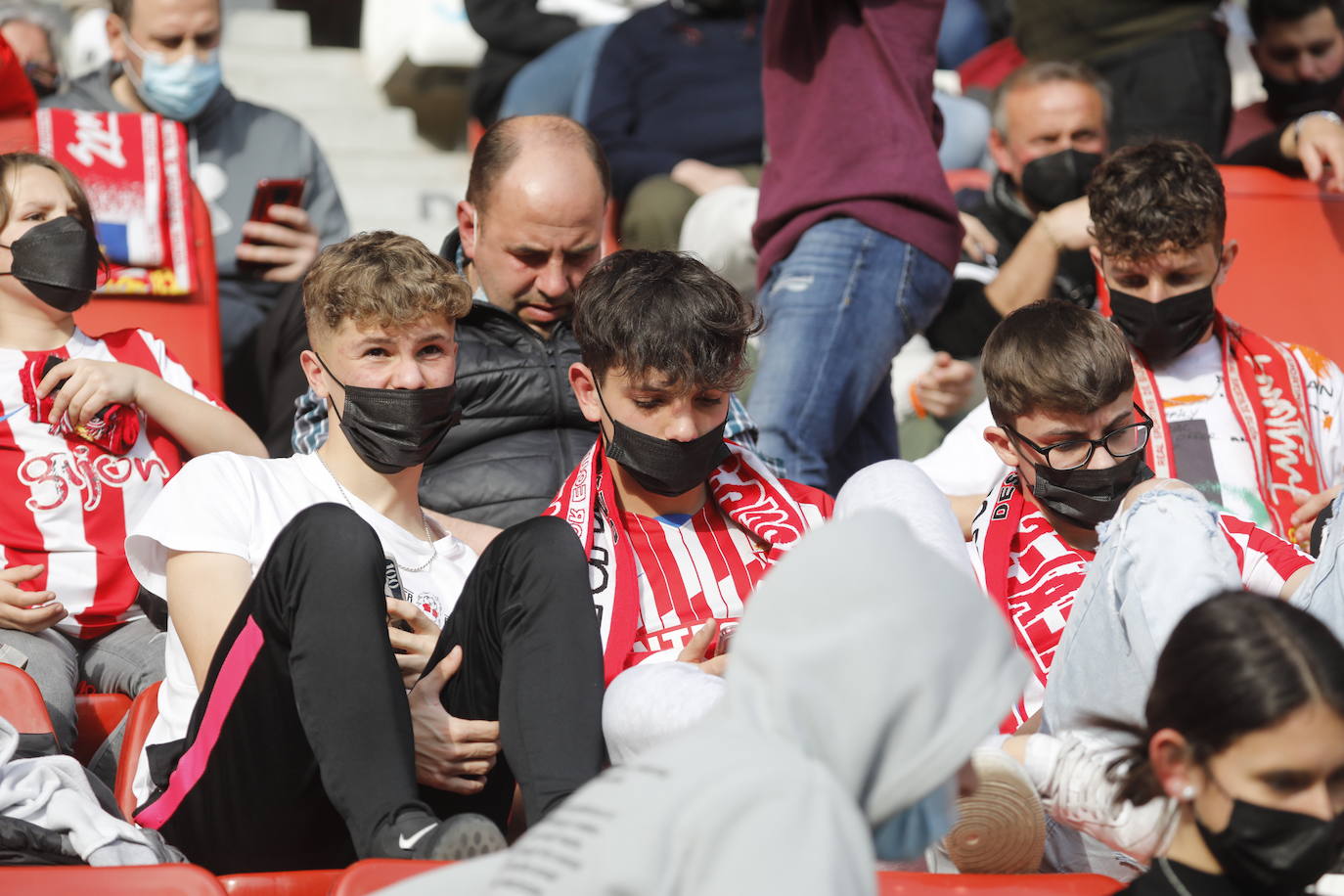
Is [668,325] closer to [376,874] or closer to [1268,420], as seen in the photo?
[376,874]

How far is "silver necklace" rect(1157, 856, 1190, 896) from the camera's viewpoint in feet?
5.70

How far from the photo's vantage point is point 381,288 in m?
2.67

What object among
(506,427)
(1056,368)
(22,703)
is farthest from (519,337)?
(22,703)

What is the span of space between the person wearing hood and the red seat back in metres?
2.35

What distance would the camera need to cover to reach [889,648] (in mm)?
1377

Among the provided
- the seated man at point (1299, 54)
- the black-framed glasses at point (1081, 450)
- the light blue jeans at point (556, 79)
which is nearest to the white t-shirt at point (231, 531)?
the black-framed glasses at point (1081, 450)

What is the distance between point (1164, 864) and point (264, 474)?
5.07ft

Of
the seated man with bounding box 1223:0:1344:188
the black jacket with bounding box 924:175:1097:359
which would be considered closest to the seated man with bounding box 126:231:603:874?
the black jacket with bounding box 924:175:1097:359

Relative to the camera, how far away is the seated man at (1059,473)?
270 centimetres

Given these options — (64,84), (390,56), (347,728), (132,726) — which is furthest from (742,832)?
(390,56)

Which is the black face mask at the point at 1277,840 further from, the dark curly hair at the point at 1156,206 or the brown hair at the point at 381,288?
the dark curly hair at the point at 1156,206

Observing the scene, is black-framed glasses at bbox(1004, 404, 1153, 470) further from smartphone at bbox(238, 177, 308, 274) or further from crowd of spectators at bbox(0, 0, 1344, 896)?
smartphone at bbox(238, 177, 308, 274)

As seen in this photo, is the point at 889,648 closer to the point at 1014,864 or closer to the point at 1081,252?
the point at 1014,864

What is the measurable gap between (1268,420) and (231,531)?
2043mm
